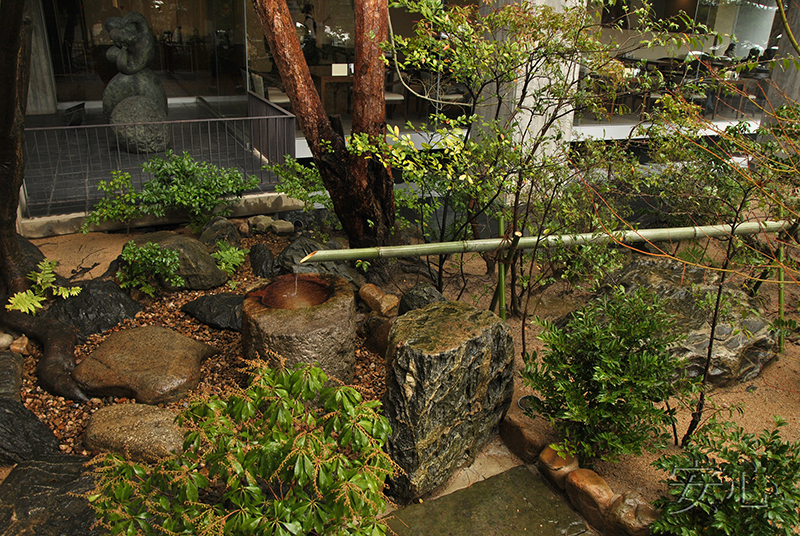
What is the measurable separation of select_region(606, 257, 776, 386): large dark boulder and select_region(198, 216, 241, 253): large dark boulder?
410cm

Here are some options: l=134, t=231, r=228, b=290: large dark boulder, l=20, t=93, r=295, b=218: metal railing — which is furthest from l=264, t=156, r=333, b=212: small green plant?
l=134, t=231, r=228, b=290: large dark boulder

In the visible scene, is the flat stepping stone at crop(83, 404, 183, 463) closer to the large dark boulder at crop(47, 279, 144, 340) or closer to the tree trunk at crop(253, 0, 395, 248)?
the large dark boulder at crop(47, 279, 144, 340)

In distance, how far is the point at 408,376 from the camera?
143 inches

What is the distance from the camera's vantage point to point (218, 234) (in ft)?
21.9

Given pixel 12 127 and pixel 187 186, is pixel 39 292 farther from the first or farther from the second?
pixel 187 186

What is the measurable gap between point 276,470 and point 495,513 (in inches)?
72.0

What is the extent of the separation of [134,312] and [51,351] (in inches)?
33.0

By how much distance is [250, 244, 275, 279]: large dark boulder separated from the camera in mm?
6246

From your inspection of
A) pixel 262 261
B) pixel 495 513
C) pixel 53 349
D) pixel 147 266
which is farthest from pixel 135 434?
pixel 262 261

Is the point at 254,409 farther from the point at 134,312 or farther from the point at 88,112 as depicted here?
the point at 88,112

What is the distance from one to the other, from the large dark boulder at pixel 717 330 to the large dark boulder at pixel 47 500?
386 cm

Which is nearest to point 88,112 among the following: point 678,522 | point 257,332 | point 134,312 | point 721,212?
point 134,312

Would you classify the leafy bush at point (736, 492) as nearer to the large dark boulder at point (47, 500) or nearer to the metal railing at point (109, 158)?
the large dark boulder at point (47, 500)

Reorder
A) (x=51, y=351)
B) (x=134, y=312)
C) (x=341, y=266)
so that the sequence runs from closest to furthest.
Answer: (x=51, y=351) → (x=134, y=312) → (x=341, y=266)
